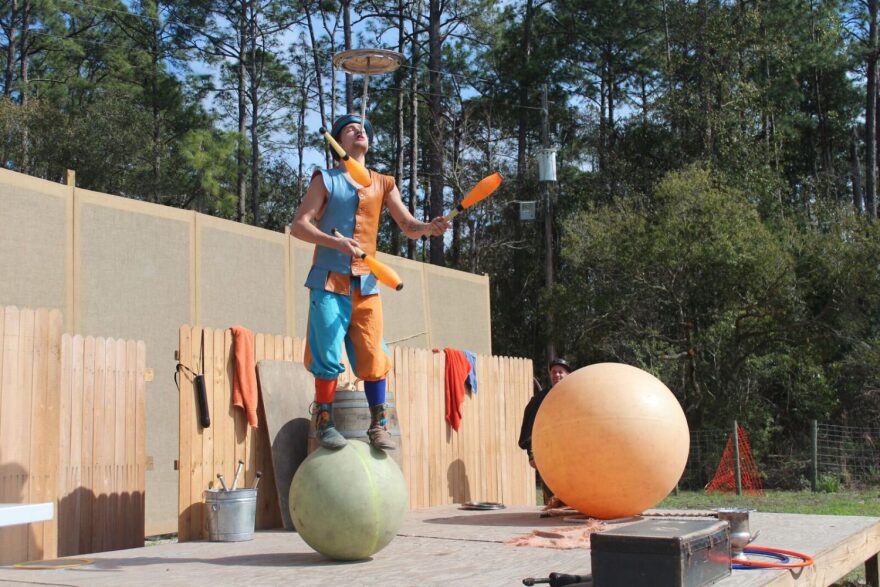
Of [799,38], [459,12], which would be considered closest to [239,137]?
[459,12]

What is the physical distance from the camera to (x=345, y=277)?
5117 mm

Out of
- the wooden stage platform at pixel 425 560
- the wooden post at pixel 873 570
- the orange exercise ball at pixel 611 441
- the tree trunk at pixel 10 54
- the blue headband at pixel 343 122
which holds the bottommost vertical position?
the wooden post at pixel 873 570

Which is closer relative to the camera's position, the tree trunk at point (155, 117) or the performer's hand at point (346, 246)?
the performer's hand at point (346, 246)

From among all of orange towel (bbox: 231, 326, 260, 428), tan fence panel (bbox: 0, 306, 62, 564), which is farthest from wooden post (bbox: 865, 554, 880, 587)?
tan fence panel (bbox: 0, 306, 62, 564)

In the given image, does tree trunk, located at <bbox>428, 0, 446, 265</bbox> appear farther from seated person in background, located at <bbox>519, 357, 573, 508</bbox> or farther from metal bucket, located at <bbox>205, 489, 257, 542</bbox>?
metal bucket, located at <bbox>205, 489, 257, 542</bbox>

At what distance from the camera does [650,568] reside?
133 inches

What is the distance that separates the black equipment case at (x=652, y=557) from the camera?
334 centimetres

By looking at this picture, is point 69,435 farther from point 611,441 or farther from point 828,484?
point 828,484

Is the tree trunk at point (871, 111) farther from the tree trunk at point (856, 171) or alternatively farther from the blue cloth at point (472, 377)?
the blue cloth at point (472, 377)

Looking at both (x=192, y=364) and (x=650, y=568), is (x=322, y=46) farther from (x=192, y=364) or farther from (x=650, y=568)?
(x=650, y=568)

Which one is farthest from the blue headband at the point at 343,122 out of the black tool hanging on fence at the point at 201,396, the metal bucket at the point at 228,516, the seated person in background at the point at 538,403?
the seated person in background at the point at 538,403

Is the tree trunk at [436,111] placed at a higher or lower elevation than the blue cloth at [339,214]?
higher

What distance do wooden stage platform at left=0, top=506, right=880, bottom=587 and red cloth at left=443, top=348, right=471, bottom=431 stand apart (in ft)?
8.83

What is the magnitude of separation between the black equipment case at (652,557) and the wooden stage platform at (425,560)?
1.15ft
